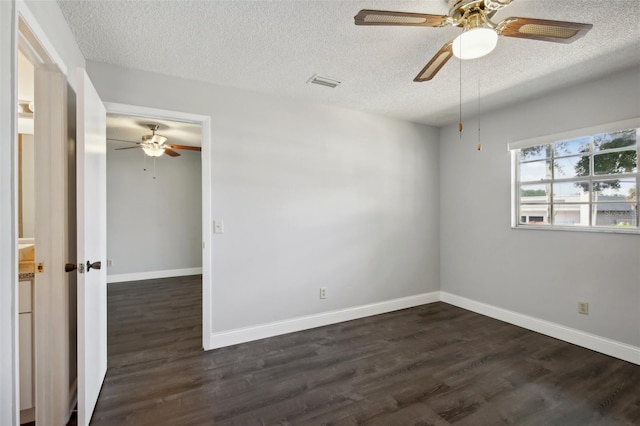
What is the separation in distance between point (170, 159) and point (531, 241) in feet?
19.9

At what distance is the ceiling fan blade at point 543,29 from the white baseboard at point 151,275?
6109 mm

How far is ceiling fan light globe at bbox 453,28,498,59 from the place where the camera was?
1.47 metres

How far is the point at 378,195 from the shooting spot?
3789mm

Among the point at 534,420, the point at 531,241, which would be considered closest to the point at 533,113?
the point at 531,241

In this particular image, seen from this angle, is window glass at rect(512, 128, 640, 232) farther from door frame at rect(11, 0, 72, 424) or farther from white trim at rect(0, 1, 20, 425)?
door frame at rect(11, 0, 72, 424)

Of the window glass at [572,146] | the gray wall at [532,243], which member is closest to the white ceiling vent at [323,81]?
the gray wall at [532,243]

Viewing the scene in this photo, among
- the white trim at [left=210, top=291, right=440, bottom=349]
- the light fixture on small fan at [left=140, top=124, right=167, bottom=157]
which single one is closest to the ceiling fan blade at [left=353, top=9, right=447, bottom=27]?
the white trim at [left=210, top=291, right=440, bottom=349]

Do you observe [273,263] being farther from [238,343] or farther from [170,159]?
[170,159]

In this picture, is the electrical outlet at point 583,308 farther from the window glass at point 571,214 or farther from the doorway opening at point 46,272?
the doorway opening at point 46,272

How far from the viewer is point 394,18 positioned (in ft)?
4.72

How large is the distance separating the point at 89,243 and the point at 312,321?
7.33 feet

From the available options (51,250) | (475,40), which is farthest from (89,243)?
(475,40)

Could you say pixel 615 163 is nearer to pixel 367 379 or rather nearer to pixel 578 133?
pixel 578 133

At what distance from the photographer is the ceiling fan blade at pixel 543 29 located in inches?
57.2
